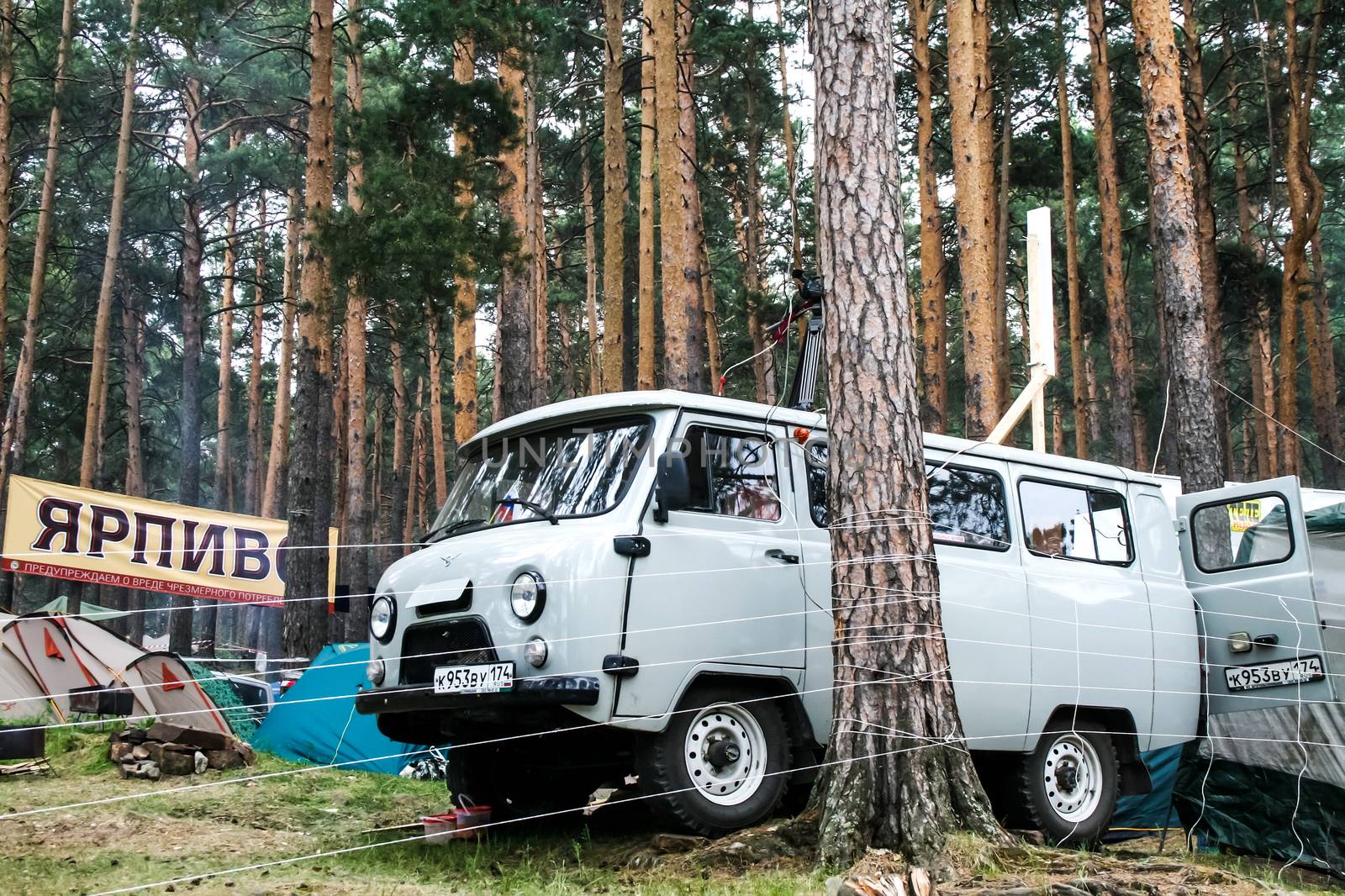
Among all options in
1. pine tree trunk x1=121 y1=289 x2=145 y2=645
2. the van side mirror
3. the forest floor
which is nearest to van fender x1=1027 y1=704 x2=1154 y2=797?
the forest floor

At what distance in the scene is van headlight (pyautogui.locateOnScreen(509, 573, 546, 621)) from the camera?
20.3 ft

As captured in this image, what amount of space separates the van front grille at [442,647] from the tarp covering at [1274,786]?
471cm

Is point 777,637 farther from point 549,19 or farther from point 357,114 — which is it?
point 549,19

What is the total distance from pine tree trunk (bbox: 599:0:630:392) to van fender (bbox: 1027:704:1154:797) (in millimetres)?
8948

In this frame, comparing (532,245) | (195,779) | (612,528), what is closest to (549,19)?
(532,245)

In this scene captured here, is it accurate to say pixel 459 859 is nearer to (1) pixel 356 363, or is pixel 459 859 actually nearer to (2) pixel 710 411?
(2) pixel 710 411

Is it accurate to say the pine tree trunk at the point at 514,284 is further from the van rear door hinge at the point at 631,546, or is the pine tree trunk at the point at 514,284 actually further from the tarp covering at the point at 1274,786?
the tarp covering at the point at 1274,786

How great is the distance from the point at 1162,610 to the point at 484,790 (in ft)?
15.5

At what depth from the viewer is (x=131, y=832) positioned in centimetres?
747

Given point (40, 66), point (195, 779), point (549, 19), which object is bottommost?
point (195, 779)

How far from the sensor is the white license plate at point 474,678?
20.1 feet

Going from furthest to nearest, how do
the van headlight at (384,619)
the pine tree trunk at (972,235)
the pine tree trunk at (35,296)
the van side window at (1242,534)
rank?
the pine tree trunk at (35,296)
the pine tree trunk at (972,235)
the van side window at (1242,534)
the van headlight at (384,619)

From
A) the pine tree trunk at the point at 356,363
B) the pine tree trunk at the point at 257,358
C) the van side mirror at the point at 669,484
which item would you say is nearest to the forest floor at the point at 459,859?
the van side mirror at the point at 669,484

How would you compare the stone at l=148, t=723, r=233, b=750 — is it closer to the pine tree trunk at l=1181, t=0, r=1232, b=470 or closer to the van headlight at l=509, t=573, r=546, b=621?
the van headlight at l=509, t=573, r=546, b=621
